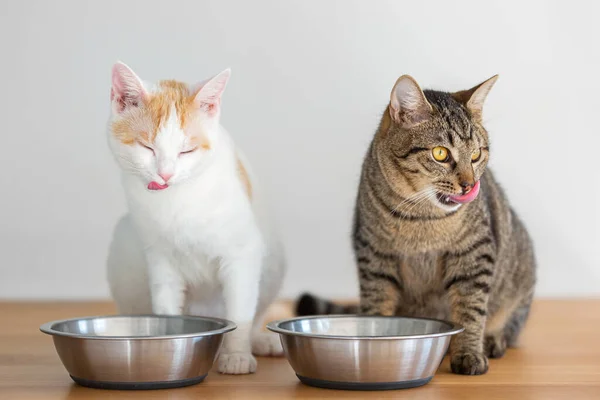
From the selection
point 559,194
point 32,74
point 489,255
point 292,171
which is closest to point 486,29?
point 559,194

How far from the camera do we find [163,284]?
1846mm

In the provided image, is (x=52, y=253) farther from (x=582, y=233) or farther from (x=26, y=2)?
(x=582, y=233)

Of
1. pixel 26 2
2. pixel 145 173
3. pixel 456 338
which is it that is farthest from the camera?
pixel 26 2

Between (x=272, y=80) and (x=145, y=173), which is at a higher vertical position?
(x=272, y=80)

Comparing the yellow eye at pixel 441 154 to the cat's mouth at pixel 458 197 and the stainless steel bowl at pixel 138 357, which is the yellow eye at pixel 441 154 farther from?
the stainless steel bowl at pixel 138 357

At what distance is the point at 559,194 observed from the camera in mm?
3158

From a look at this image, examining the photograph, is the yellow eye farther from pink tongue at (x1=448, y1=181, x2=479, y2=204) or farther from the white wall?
the white wall

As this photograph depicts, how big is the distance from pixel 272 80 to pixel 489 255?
1.47 m

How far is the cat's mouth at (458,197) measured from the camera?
1.72 metres

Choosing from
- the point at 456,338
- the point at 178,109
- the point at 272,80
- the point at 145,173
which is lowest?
the point at 456,338

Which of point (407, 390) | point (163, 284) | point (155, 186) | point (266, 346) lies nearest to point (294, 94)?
point (266, 346)

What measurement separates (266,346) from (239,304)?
0.91 feet

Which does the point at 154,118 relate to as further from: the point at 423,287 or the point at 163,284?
the point at 423,287

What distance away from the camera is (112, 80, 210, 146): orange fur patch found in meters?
1.65
